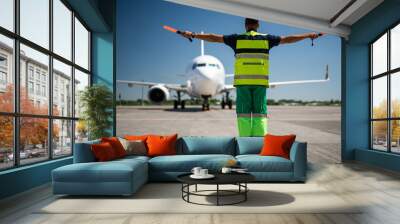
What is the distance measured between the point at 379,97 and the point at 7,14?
553 cm

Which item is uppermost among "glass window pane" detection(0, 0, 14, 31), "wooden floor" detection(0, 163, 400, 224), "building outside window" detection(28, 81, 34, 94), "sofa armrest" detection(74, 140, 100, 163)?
"glass window pane" detection(0, 0, 14, 31)

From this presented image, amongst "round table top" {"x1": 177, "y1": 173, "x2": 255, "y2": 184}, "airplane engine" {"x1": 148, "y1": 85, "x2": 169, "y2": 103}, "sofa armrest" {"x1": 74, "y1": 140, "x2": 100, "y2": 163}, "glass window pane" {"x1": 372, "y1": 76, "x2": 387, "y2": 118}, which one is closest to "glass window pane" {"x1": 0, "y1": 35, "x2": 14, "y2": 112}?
"sofa armrest" {"x1": 74, "y1": 140, "x2": 100, "y2": 163}

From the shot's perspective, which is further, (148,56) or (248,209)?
(148,56)

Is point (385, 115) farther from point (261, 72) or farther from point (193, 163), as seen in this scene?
point (193, 163)

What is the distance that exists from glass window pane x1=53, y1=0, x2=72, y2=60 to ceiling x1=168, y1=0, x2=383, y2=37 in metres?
1.52

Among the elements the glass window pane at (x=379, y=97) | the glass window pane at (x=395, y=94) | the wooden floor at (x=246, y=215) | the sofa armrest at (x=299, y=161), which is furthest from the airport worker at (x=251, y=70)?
the glass window pane at (x=379, y=97)

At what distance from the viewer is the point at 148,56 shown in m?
14.9

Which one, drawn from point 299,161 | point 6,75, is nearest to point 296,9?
point 299,161

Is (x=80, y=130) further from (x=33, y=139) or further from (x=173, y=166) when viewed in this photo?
(x=173, y=166)

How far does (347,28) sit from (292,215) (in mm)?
4640

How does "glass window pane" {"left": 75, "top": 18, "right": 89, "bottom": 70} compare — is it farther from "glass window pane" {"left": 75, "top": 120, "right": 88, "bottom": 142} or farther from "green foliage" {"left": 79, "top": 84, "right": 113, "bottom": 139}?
"glass window pane" {"left": 75, "top": 120, "right": 88, "bottom": 142}

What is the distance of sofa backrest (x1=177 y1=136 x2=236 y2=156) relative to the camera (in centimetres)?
477

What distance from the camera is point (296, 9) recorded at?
210 inches

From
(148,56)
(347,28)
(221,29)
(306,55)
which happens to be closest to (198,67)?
(148,56)
